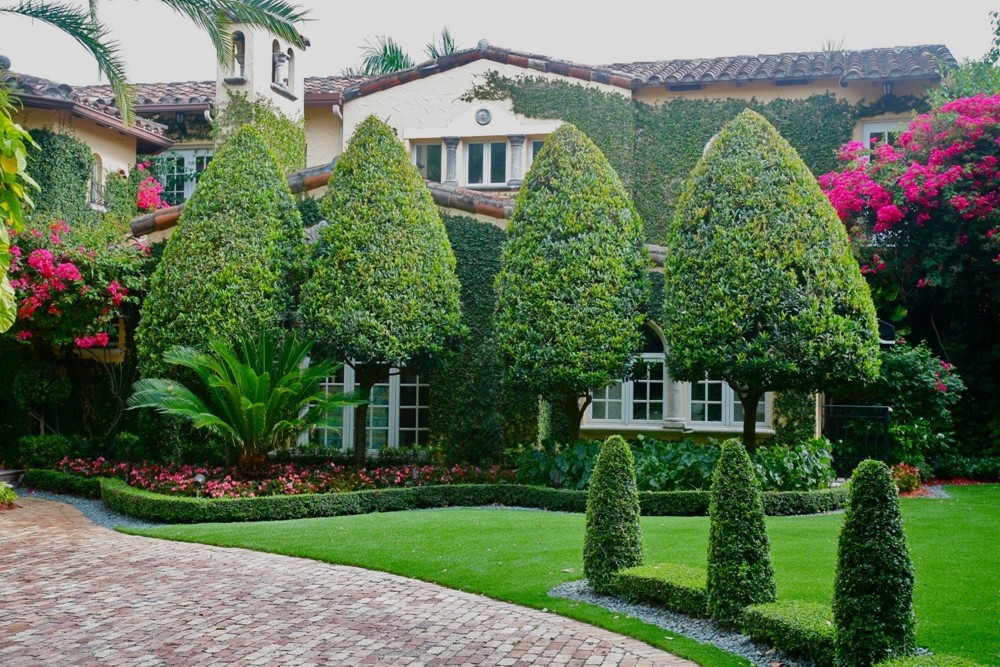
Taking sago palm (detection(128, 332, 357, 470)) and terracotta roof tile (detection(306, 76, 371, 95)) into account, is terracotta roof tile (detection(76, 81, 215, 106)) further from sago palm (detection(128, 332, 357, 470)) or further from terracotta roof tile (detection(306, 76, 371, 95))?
sago palm (detection(128, 332, 357, 470))

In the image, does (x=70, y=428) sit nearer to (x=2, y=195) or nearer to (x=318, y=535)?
(x=318, y=535)

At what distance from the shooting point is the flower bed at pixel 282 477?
14.0 m

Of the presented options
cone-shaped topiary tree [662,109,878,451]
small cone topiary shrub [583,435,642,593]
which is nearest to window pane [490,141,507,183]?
cone-shaped topiary tree [662,109,878,451]

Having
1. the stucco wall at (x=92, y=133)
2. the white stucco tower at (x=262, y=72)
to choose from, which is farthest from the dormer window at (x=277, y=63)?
the stucco wall at (x=92, y=133)

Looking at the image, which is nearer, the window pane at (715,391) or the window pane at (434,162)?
the window pane at (715,391)

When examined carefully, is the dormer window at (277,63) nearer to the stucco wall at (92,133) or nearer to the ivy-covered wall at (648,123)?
the stucco wall at (92,133)

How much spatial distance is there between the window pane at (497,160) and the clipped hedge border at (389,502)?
377 inches

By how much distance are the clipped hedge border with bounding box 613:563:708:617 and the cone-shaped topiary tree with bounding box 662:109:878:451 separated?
19.0 ft

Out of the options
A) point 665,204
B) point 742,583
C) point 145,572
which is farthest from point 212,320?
point 665,204

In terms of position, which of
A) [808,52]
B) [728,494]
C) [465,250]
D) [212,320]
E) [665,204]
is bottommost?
[728,494]

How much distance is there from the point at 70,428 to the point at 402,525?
906 centimetres

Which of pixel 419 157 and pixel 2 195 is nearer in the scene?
pixel 2 195

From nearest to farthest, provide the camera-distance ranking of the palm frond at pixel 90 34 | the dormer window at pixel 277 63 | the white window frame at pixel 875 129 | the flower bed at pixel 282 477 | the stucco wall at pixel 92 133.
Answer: the palm frond at pixel 90 34, the flower bed at pixel 282 477, the stucco wall at pixel 92 133, the white window frame at pixel 875 129, the dormer window at pixel 277 63

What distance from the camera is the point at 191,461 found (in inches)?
664
